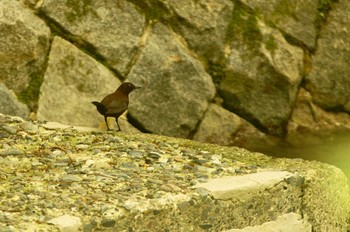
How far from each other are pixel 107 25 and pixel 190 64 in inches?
48.4

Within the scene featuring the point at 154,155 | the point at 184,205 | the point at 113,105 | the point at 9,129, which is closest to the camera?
the point at 184,205

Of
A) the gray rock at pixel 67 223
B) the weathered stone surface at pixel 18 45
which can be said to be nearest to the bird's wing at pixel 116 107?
the weathered stone surface at pixel 18 45

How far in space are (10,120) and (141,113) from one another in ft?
8.57

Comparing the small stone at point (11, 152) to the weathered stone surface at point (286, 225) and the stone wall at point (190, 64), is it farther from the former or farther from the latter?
the stone wall at point (190, 64)

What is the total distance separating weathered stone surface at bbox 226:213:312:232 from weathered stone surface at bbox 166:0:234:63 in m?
3.99

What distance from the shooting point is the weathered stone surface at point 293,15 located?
10711 millimetres

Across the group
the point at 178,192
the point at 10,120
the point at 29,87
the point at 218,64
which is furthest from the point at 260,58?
the point at 178,192

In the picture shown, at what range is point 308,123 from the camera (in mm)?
10953

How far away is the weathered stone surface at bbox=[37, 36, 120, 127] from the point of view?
9.32 metres

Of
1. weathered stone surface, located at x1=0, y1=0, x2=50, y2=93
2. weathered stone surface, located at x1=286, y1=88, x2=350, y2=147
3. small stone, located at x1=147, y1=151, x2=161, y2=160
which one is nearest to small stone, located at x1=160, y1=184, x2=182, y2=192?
small stone, located at x1=147, y1=151, x2=161, y2=160

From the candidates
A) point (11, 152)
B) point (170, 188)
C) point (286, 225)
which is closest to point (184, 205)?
point (170, 188)

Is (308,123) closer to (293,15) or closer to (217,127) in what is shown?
(217,127)

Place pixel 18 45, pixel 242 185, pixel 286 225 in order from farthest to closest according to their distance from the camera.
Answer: pixel 18 45 → pixel 286 225 → pixel 242 185

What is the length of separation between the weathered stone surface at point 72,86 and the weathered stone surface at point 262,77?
175 centimetres
